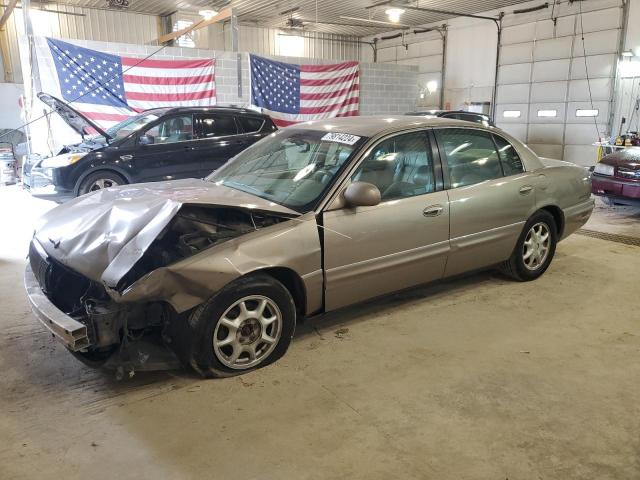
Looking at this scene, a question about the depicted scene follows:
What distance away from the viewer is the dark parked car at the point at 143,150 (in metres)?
7.23

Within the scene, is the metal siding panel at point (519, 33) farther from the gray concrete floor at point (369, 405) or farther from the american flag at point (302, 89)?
the gray concrete floor at point (369, 405)

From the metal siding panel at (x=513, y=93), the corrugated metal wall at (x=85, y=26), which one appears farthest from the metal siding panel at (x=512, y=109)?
the corrugated metal wall at (x=85, y=26)

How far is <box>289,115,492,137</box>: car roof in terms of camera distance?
3656mm

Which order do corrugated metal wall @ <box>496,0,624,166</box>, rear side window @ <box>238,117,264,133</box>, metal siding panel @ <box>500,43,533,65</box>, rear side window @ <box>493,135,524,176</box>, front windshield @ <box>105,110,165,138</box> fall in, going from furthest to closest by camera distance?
metal siding panel @ <box>500,43,533,65</box> < corrugated metal wall @ <box>496,0,624,166</box> < rear side window @ <box>238,117,264,133</box> < front windshield @ <box>105,110,165,138</box> < rear side window @ <box>493,135,524,176</box>

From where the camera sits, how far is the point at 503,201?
418cm

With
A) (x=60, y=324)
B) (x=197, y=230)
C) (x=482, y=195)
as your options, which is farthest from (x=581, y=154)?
(x=60, y=324)

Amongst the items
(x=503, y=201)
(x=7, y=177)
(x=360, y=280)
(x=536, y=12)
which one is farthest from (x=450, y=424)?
(x=536, y=12)

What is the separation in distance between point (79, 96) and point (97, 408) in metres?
8.53

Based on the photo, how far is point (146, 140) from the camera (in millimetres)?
7547

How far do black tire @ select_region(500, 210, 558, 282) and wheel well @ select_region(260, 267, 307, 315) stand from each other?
7.19 ft

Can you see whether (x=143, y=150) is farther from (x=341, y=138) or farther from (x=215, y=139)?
(x=341, y=138)

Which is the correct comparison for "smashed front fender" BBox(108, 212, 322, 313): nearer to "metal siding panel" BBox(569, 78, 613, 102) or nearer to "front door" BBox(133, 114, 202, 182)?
"front door" BBox(133, 114, 202, 182)

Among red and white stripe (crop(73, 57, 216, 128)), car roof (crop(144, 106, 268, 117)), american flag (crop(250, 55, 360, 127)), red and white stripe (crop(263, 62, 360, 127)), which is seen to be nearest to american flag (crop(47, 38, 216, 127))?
red and white stripe (crop(73, 57, 216, 128))

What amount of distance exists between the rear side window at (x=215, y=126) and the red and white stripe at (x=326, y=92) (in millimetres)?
4158
